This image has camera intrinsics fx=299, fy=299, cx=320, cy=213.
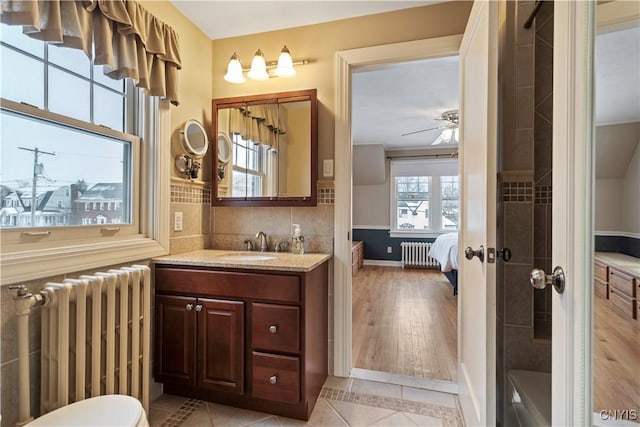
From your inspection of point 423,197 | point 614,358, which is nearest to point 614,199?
point 614,358

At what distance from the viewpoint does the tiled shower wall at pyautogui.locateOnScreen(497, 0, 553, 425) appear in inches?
55.8

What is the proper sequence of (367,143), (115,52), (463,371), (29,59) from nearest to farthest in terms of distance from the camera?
1. (29,59)
2. (115,52)
3. (463,371)
4. (367,143)

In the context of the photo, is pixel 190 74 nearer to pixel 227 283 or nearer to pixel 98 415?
pixel 227 283

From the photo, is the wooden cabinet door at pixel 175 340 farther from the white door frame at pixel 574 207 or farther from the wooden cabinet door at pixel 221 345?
the white door frame at pixel 574 207

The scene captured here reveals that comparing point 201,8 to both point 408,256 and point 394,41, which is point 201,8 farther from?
point 408,256

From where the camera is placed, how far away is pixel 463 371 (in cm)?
161

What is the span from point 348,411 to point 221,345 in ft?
2.56

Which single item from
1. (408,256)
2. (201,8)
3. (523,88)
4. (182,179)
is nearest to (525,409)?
(523,88)

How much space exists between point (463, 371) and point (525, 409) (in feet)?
1.24

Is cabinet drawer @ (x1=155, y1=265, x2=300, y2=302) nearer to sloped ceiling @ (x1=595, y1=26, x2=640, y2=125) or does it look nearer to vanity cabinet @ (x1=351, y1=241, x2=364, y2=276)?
sloped ceiling @ (x1=595, y1=26, x2=640, y2=125)

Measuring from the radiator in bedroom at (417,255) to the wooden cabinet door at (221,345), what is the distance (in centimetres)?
463

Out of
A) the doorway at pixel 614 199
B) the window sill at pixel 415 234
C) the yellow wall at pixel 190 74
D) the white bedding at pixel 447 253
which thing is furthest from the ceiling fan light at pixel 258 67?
the window sill at pixel 415 234

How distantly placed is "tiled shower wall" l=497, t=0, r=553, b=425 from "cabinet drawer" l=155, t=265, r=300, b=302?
1.05 m

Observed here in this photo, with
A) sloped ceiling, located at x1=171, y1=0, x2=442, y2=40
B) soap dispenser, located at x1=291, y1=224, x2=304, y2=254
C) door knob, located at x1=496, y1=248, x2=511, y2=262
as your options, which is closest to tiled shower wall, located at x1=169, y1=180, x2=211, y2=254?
soap dispenser, located at x1=291, y1=224, x2=304, y2=254
